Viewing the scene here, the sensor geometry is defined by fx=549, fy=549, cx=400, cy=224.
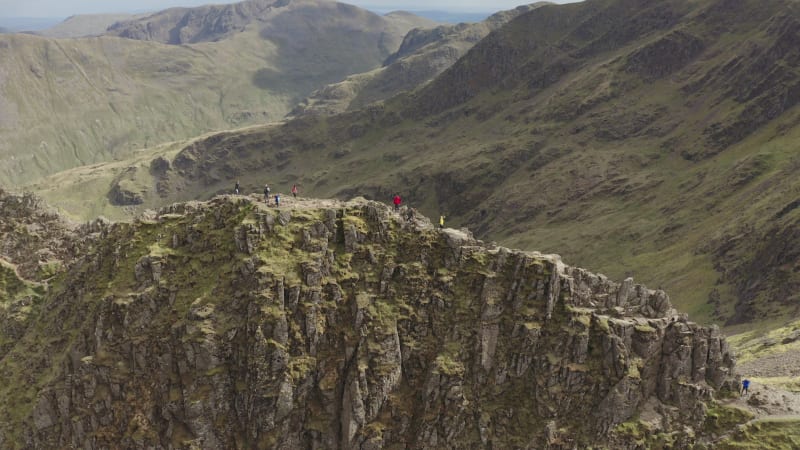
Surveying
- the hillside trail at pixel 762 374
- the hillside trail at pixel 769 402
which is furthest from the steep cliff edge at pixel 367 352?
the hillside trail at pixel 769 402

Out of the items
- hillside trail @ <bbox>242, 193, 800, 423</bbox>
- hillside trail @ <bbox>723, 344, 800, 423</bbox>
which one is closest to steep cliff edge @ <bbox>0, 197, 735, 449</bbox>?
hillside trail @ <bbox>242, 193, 800, 423</bbox>

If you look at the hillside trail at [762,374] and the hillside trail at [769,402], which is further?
the hillside trail at [762,374]

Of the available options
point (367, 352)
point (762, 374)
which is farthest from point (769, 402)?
point (367, 352)

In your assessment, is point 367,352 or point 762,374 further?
point 762,374

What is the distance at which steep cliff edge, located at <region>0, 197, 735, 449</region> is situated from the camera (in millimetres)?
62312

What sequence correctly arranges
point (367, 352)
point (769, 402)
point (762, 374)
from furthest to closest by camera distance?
point (762, 374) → point (367, 352) → point (769, 402)

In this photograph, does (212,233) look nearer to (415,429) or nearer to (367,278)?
(367,278)

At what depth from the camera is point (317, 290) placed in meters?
67.0

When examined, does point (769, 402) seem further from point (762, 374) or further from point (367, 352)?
point (367, 352)

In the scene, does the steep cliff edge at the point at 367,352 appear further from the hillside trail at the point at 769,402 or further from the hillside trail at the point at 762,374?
the hillside trail at the point at 769,402

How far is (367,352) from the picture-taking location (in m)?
65.2

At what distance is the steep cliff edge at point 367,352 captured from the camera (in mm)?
62312

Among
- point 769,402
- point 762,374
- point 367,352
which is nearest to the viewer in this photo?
point 769,402

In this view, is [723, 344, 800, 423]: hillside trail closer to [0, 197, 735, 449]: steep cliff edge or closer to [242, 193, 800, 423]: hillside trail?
[242, 193, 800, 423]: hillside trail
